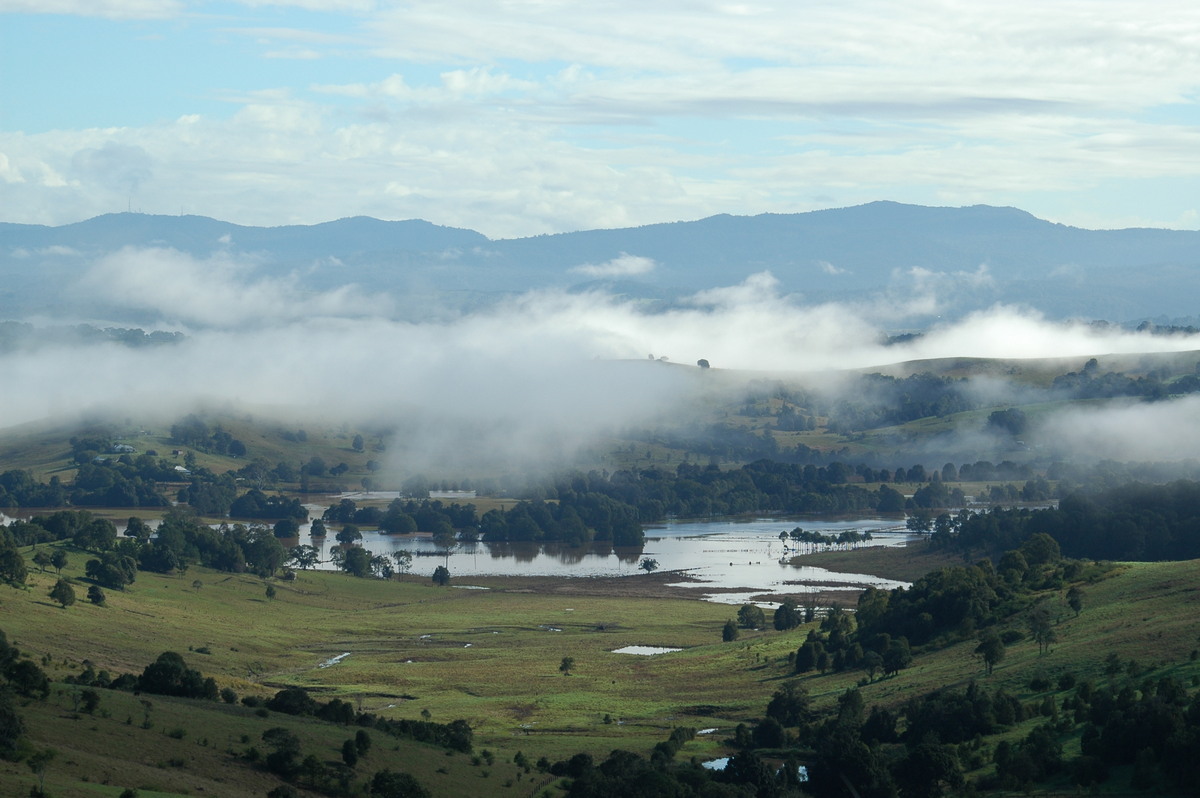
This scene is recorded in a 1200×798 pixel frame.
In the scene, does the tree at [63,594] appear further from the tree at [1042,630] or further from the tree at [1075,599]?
the tree at [1075,599]

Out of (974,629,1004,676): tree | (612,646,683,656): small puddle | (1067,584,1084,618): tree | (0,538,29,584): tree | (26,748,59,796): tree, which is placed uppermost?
(0,538,29,584): tree

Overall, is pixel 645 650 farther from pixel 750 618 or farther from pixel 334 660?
pixel 334 660

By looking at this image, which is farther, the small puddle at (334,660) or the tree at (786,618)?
the tree at (786,618)

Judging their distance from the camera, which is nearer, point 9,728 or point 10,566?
point 9,728

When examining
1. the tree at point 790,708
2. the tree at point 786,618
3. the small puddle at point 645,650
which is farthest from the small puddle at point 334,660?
the tree at point 790,708

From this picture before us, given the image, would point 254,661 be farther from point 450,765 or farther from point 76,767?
point 76,767

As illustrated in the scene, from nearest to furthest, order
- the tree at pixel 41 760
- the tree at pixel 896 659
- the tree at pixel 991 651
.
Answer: the tree at pixel 41 760 < the tree at pixel 991 651 < the tree at pixel 896 659

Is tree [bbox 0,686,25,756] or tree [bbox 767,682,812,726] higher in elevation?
tree [bbox 0,686,25,756]

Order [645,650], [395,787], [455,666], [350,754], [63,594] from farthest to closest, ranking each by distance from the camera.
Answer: [645,650], [63,594], [455,666], [350,754], [395,787]

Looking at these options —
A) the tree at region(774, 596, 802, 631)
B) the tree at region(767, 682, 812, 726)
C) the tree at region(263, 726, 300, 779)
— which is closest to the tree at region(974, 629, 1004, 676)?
the tree at region(767, 682, 812, 726)

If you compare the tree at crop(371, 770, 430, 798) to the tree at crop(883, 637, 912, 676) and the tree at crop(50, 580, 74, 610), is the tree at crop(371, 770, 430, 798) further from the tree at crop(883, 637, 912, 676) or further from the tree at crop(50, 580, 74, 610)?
the tree at crop(50, 580, 74, 610)

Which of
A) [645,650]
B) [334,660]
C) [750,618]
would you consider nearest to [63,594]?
[334,660]

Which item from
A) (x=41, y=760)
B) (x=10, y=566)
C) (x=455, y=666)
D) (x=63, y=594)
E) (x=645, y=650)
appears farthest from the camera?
(x=645, y=650)
